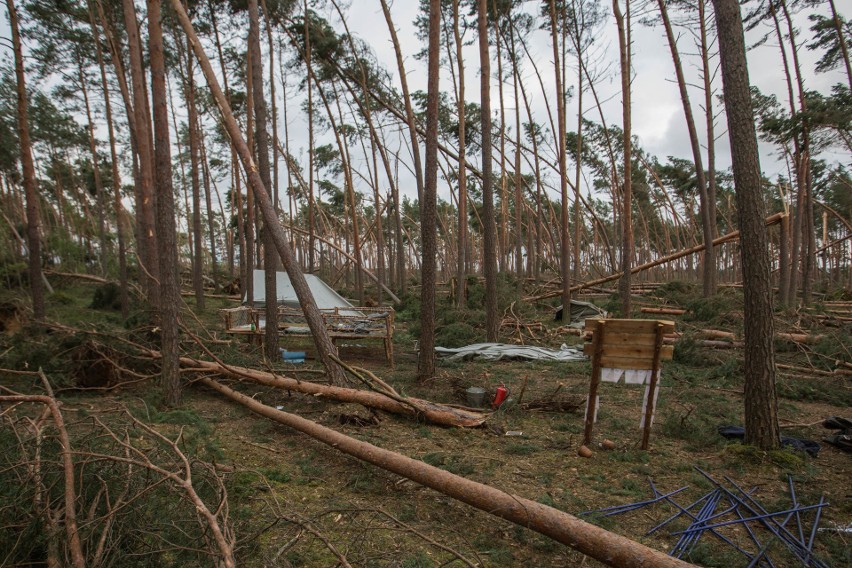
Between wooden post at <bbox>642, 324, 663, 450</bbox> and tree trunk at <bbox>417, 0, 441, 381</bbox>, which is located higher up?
tree trunk at <bbox>417, 0, 441, 381</bbox>

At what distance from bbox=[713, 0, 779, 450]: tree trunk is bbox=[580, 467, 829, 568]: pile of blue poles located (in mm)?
804

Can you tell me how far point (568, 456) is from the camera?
5184 mm

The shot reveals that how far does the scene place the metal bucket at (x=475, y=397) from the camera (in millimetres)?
7086

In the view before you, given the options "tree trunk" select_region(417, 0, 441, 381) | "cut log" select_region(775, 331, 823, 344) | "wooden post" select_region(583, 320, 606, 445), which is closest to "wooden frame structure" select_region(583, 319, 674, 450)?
"wooden post" select_region(583, 320, 606, 445)

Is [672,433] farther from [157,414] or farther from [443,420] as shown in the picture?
[157,414]

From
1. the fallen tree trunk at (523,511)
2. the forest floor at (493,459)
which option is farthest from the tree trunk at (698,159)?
the fallen tree trunk at (523,511)

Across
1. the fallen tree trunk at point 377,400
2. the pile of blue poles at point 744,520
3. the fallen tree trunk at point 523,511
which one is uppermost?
the fallen tree trunk at point 377,400

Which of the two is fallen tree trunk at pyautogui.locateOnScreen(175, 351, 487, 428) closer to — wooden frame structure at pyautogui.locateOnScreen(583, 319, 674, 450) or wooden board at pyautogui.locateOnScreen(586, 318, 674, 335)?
wooden frame structure at pyautogui.locateOnScreen(583, 319, 674, 450)

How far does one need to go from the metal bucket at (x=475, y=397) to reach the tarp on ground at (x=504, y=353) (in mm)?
3071

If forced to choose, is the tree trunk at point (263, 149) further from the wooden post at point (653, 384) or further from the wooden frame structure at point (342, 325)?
the wooden post at point (653, 384)

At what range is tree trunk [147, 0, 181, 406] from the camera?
6.61 metres

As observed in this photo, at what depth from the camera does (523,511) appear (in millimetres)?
3426

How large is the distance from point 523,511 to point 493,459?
1.65 m

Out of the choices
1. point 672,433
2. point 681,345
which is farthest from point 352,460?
point 681,345
